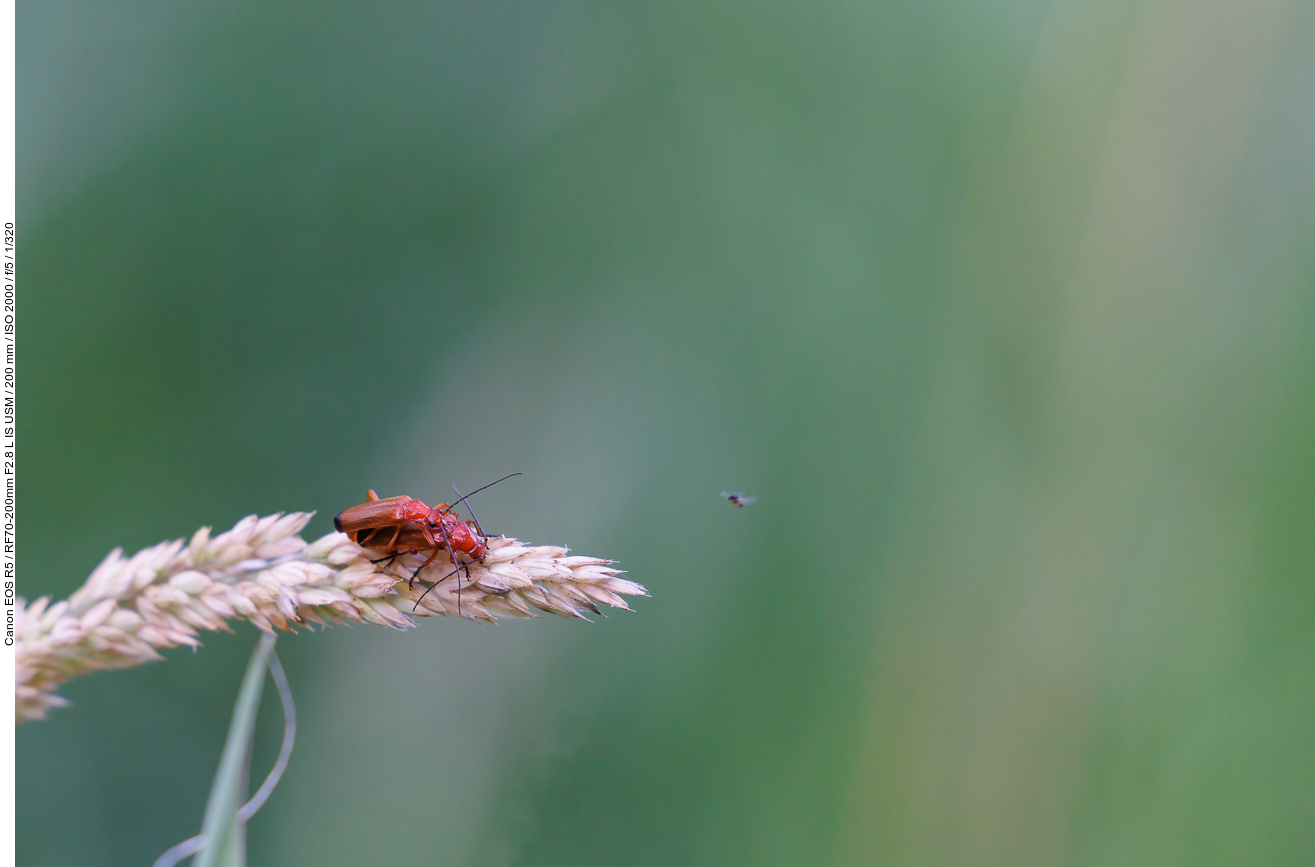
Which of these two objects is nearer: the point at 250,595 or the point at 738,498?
the point at 250,595

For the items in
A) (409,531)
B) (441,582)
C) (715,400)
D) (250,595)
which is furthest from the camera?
(715,400)

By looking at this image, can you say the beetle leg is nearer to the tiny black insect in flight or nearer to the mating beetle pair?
the mating beetle pair

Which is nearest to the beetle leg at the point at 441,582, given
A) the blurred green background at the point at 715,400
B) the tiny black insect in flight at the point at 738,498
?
the tiny black insect in flight at the point at 738,498

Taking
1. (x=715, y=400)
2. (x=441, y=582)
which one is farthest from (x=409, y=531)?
(x=715, y=400)

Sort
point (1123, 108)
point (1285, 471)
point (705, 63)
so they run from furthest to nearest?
point (705, 63), point (1123, 108), point (1285, 471)

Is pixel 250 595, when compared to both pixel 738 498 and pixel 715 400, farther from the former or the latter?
pixel 715 400

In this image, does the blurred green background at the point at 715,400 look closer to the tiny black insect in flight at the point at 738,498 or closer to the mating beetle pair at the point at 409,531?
the tiny black insect in flight at the point at 738,498

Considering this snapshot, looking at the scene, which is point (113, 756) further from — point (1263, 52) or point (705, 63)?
point (1263, 52)

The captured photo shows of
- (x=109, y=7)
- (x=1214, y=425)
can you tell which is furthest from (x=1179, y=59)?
(x=109, y=7)
